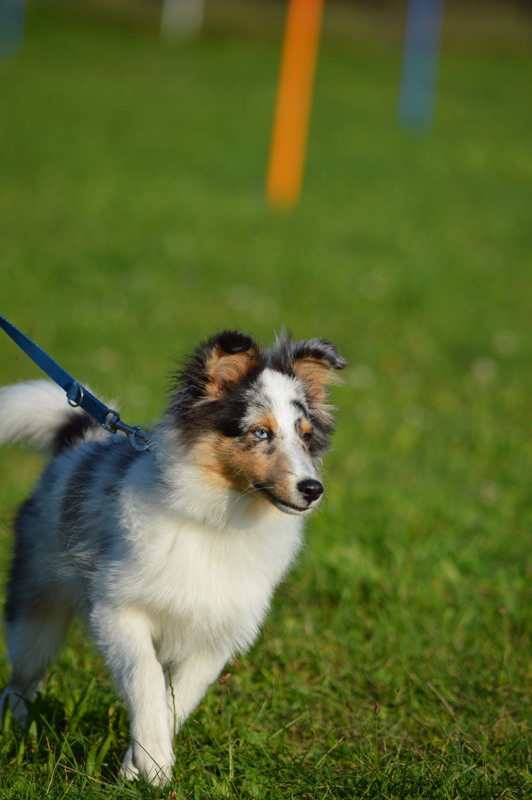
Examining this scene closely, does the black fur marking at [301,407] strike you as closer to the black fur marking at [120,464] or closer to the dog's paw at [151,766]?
the black fur marking at [120,464]

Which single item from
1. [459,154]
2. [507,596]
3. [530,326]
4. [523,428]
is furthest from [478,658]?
[459,154]

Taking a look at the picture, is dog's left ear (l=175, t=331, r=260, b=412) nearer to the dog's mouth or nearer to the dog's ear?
the dog's ear

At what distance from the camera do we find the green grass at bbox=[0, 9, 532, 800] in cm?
316

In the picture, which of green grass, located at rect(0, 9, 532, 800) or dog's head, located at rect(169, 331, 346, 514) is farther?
green grass, located at rect(0, 9, 532, 800)

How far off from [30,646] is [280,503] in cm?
134

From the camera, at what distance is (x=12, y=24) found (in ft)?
92.8

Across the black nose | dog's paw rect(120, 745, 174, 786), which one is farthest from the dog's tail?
dog's paw rect(120, 745, 174, 786)

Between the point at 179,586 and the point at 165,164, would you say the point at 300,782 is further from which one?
the point at 165,164

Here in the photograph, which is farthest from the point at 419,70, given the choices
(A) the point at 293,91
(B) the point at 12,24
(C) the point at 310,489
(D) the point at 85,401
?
(C) the point at 310,489

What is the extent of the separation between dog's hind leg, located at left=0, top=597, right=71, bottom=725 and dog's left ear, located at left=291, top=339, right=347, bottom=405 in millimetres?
1374

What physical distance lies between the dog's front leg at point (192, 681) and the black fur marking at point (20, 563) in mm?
757

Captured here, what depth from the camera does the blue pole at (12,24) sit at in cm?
2616

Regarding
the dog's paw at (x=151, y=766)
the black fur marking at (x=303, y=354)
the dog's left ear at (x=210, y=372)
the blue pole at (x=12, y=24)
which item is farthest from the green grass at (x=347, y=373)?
the blue pole at (x=12, y=24)

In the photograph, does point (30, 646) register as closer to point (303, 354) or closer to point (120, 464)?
point (120, 464)
